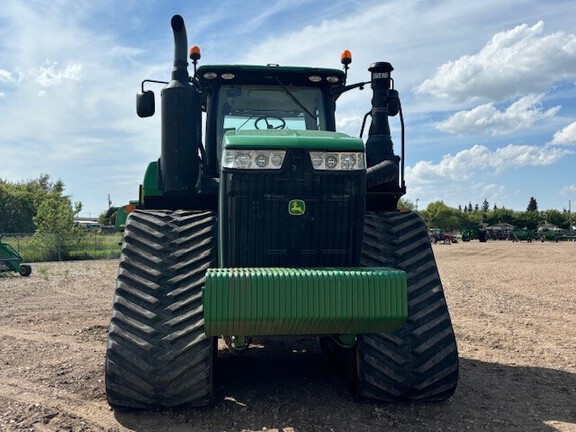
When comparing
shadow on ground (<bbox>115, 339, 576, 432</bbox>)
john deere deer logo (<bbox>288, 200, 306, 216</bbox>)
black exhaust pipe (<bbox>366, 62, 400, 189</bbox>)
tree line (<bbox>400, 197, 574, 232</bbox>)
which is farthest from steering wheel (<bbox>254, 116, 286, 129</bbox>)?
tree line (<bbox>400, 197, 574, 232</bbox>)

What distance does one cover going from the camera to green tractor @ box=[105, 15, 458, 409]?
3838 millimetres

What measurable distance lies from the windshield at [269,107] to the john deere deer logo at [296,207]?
4.91 ft

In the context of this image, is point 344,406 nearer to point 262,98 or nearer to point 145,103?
point 262,98

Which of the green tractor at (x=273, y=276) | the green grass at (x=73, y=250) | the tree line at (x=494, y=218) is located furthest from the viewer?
the tree line at (x=494, y=218)

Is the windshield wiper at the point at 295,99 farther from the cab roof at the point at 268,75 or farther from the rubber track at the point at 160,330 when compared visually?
the rubber track at the point at 160,330

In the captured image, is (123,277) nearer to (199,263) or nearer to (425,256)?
(199,263)

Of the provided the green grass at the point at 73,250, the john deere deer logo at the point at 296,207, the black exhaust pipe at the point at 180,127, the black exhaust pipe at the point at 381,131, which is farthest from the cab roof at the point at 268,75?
the green grass at the point at 73,250

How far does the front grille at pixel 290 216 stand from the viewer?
4.46 m

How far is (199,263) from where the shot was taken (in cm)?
470

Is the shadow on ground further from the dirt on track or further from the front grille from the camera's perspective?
the front grille

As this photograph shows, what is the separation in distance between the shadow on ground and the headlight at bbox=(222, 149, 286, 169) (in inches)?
78.0

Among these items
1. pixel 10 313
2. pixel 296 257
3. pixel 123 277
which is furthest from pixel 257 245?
pixel 10 313

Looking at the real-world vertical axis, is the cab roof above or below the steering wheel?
above

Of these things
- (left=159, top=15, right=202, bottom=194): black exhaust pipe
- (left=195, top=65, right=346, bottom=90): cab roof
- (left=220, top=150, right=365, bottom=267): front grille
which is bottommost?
(left=220, top=150, right=365, bottom=267): front grille
